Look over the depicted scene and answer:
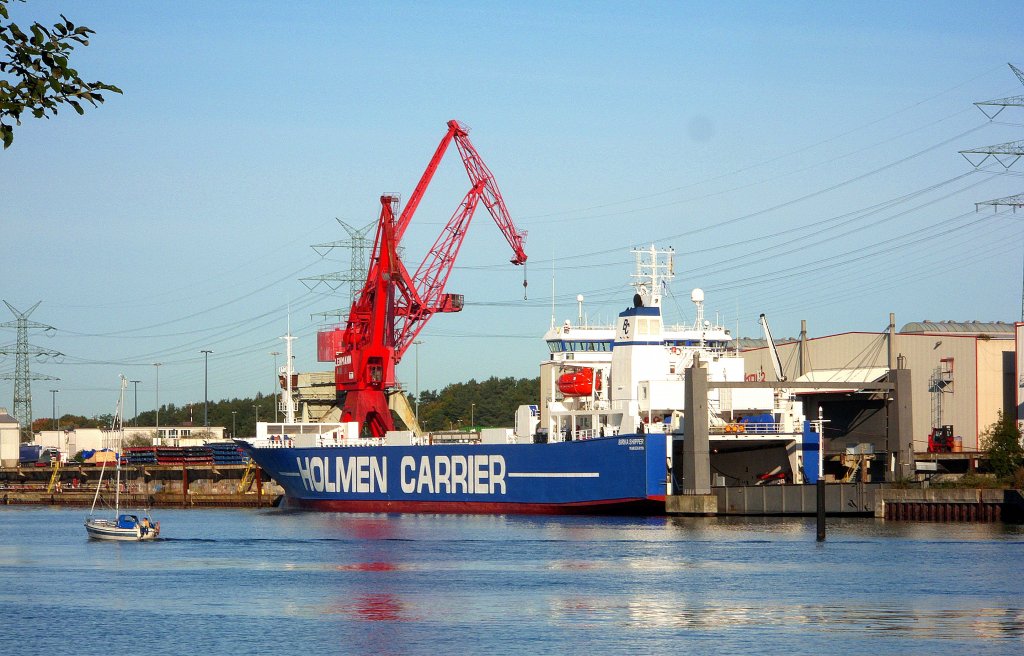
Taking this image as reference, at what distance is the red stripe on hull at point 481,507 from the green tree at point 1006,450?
12564 mm

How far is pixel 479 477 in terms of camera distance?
54.6m

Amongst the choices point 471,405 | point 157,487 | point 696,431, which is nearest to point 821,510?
point 696,431

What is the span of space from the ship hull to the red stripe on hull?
0.16ft

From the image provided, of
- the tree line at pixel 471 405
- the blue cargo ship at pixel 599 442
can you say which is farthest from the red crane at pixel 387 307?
the tree line at pixel 471 405

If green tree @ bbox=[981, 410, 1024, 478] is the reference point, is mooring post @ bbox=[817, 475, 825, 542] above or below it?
below

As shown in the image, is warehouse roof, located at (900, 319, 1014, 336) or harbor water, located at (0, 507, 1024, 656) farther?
warehouse roof, located at (900, 319, 1014, 336)

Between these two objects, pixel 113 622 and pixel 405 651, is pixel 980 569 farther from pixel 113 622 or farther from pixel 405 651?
pixel 113 622

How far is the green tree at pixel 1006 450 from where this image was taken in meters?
49.6

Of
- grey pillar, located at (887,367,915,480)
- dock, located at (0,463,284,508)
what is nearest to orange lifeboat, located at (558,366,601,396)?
grey pillar, located at (887,367,915,480)

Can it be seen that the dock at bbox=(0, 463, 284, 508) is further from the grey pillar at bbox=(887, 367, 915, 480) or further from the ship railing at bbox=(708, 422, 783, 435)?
the grey pillar at bbox=(887, 367, 915, 480)

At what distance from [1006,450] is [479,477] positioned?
66.0ft

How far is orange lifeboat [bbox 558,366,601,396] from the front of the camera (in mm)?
51750

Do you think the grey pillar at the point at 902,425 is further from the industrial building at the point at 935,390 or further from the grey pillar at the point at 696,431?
the grey pillar at the point at 696,431

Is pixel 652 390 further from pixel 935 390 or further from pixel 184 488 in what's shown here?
pixel 184 488
